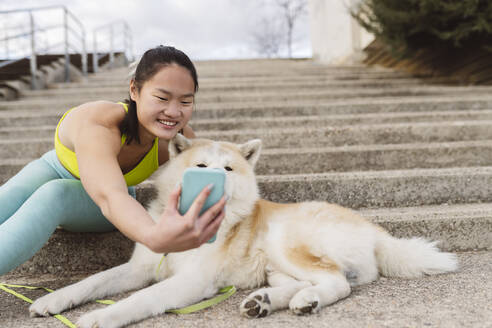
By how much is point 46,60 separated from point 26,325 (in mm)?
6916

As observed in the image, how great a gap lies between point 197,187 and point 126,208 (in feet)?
0.85

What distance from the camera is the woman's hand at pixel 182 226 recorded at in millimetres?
1046

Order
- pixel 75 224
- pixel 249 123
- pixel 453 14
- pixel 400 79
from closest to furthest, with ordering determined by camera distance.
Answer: pixel 75 224
pixel 249 123
pixel 453 14
pixel 400 79

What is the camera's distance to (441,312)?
53.2 inches

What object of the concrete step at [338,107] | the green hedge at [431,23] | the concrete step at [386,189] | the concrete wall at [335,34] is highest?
the concrete wall at [335,34]

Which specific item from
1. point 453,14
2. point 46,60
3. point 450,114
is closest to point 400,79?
point 453,14

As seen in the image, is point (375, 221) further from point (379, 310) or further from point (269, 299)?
point (269, 299)

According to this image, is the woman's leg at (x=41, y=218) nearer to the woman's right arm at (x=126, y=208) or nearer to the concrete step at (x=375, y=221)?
the concrete step at (x=375, y=221)

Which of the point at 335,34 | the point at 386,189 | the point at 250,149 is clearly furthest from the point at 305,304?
the point at 335,34

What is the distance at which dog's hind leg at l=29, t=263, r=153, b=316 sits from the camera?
145 centimetres

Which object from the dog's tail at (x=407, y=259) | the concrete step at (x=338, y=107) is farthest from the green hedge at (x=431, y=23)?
the dog's tail at (x=407, y=259)

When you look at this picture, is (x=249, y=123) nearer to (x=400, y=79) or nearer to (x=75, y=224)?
(x=75, y=224)

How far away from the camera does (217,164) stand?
1.63 meters

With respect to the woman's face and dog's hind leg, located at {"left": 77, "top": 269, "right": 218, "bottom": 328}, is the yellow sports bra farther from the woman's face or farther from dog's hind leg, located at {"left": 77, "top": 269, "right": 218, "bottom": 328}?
dog's hind leg, located at {"left": 77, "top": 269, "right": 218, "bottom": 328}
